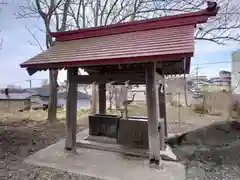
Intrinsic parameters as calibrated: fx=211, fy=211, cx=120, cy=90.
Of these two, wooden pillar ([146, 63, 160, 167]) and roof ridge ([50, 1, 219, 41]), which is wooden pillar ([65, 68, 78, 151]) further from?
wooden pillar ([146, 63, 160, 167])

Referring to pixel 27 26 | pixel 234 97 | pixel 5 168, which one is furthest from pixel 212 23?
pixel 5 168

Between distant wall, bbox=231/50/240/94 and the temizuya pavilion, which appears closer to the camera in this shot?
the temizuya pavilion

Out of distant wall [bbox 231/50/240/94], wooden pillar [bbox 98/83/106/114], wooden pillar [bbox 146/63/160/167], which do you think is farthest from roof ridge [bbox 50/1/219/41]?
distant wall [bbox 231/50/240/94]

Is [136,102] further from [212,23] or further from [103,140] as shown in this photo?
[103,140]

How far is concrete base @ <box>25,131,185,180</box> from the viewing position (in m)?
3.66

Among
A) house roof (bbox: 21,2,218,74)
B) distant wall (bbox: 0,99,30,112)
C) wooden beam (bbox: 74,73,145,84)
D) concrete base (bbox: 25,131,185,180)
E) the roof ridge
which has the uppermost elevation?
the roof ridge

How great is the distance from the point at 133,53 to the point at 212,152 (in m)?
2.91

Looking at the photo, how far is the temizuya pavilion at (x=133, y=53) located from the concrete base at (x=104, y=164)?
274 millimetres

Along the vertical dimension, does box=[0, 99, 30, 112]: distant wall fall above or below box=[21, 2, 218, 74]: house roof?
A: below

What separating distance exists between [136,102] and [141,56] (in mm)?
10561

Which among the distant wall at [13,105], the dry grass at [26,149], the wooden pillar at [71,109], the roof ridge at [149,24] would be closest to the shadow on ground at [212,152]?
the dry grass at [26,149]

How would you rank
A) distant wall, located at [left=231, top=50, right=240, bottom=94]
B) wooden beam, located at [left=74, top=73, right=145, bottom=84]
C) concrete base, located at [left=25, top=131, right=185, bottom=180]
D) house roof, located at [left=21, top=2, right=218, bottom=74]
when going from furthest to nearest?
distant wall, located at [left=231, top=50, right=240, bottom=94]
wooden beam, located at [left=74, top=73, right=145, bottom=84]
concrete base, located at [left=25, top=131, right=185, bottom=180]
house roof, located at [left=21, top=2, right=218, bottom=74]

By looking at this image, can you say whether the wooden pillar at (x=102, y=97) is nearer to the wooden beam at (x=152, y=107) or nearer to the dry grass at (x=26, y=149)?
the dry grass at (x=26, y=149)

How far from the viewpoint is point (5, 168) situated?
12.2ft
